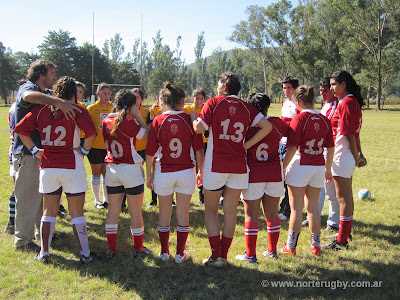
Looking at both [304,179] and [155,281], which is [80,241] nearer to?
[155,281]

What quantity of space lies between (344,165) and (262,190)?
1.33 meters

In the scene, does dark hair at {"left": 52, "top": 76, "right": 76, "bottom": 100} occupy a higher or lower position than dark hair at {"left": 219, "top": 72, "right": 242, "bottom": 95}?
lower

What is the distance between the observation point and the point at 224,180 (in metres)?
3.79

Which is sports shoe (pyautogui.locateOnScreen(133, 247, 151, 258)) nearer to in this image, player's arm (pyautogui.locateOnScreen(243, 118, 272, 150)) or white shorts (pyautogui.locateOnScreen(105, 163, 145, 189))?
white shorts (pyautogui.locateOnScreen(105, 163, 145, 189))

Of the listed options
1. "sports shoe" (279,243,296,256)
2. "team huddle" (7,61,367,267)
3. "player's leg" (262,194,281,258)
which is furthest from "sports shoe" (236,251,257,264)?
"sports shoe" (279,243,296,256)

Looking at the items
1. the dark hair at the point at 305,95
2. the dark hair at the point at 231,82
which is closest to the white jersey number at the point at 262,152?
the dark hair at the point at 231,82

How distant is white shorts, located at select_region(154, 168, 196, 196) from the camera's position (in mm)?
3826

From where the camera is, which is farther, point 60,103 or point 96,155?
point 96,155

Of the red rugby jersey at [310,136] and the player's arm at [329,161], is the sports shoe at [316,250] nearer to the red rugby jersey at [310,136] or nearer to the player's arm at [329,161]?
the player's arm at [329,161]

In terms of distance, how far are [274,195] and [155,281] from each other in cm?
171

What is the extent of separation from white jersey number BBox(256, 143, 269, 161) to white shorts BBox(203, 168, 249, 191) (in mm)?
292

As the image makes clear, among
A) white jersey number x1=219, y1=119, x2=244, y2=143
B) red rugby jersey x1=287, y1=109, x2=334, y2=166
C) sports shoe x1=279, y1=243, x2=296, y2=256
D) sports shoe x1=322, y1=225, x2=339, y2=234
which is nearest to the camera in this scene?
white jersey number x1=219, y1=119, x2=244, y2=143

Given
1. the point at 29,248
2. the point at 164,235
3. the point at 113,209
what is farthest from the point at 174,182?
the point at 29,248

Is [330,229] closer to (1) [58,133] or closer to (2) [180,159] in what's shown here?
(2) [180,159]
